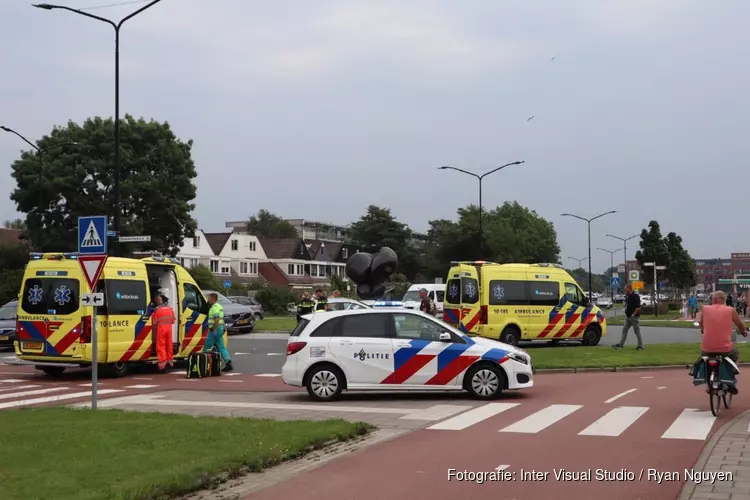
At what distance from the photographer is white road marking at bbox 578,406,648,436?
35.3 feet

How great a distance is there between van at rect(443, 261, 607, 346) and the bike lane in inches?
461

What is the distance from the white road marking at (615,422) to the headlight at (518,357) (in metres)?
1.91

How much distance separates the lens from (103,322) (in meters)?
19.2

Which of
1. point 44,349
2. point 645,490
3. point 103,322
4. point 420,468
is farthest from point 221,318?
point 645,490

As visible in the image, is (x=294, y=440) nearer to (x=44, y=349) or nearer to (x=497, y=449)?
(x=497, y=449)

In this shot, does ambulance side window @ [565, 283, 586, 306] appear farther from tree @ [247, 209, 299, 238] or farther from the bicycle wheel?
tree @ [247, 209, 299, 238]

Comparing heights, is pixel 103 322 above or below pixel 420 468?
above

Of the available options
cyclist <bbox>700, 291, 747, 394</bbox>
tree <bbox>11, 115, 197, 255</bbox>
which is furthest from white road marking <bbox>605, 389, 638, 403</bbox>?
tree <bbox>11, 115, 197, 255</bbox>

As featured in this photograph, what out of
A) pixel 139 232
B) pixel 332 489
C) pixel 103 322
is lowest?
pixel 332 489

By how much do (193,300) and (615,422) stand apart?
509 inches

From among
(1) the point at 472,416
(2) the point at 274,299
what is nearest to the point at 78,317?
(1) the point at 472,416

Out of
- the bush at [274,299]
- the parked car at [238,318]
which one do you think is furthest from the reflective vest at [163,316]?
the bush at [274,299]

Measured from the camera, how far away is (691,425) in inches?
A: 440

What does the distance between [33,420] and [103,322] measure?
791 centimetres
